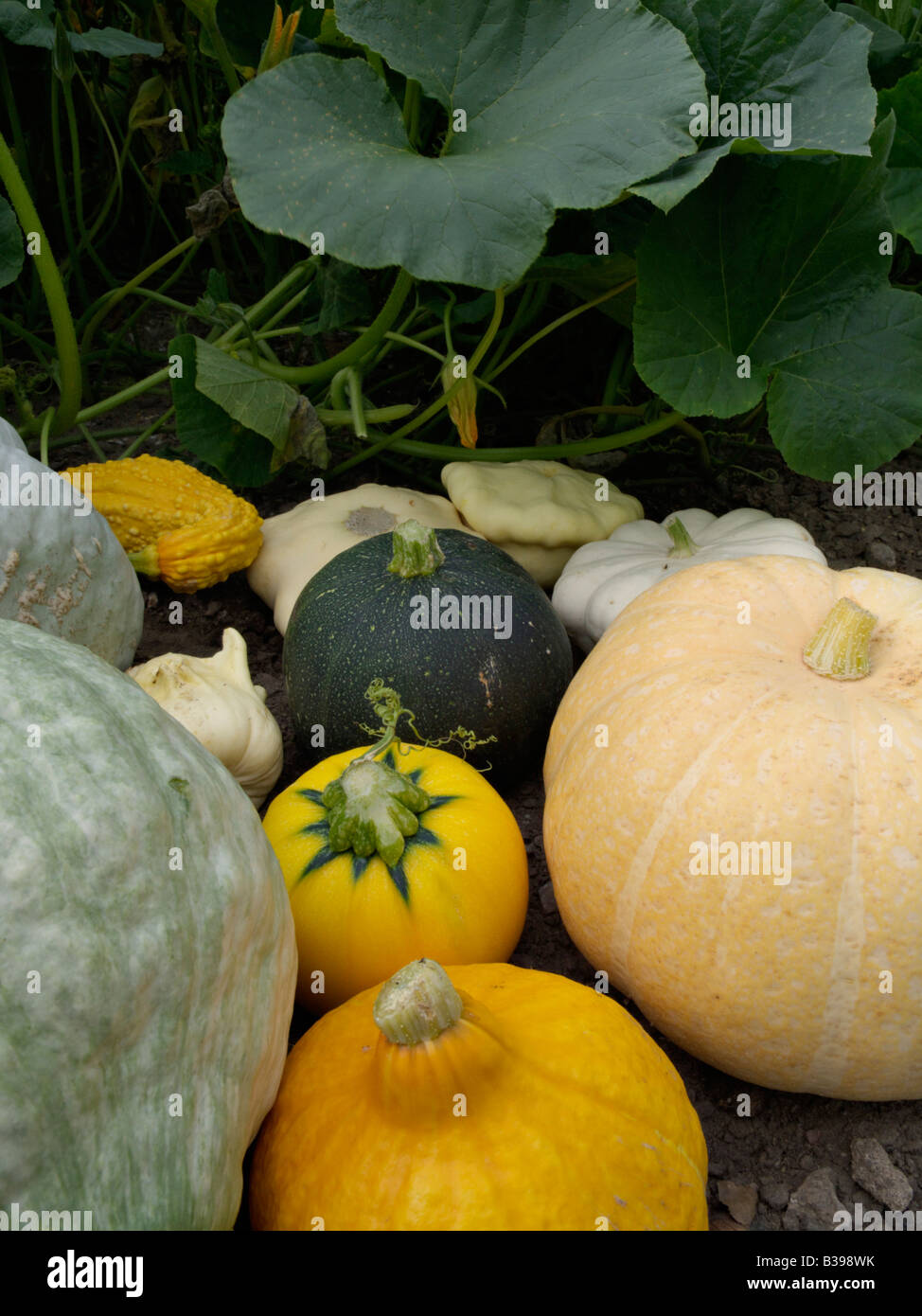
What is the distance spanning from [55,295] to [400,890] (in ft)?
5.57

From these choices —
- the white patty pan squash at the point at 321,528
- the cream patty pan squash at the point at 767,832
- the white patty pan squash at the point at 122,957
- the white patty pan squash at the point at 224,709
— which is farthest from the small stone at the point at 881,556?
the white patty pan squash at the point at 122,957

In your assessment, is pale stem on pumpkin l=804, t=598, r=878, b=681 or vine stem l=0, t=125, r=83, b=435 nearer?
pale stem on pumpkin l=804, t=598, r=878, b=681

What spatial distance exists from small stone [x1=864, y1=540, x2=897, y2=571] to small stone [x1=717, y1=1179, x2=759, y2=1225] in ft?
5.72

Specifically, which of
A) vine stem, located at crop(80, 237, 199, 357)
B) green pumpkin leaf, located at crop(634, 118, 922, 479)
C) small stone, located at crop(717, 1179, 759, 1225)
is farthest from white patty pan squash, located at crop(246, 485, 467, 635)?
small stone, located at crop(717, 1179, 759, 1225)

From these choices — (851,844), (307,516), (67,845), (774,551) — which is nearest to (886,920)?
(851,844)

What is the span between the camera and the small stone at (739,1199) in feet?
5.03

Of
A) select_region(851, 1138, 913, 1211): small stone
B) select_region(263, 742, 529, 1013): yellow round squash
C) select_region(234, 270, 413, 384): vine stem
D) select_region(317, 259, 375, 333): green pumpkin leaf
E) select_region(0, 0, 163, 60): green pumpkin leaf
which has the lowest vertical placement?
select_region(851, 1138, 913, 1211): small stone

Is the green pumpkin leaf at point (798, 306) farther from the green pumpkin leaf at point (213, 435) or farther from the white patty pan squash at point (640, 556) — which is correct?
the green pumpkin leaf at point (213, 435)

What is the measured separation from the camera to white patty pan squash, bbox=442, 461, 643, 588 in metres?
2.65

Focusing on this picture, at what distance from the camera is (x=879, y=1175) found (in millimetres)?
1562

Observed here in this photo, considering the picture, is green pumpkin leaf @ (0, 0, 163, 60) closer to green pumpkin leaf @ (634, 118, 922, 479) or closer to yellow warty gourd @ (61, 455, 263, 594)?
yellow warty gourd @ (61, 455, 263, 594)

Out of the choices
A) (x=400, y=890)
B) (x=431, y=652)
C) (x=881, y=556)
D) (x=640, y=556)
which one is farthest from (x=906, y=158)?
(x=400, y=890)

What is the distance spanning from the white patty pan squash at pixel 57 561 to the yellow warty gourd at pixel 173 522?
0.35m

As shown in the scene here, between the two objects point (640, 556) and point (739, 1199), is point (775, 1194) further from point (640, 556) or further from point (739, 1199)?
point (640, 556)
